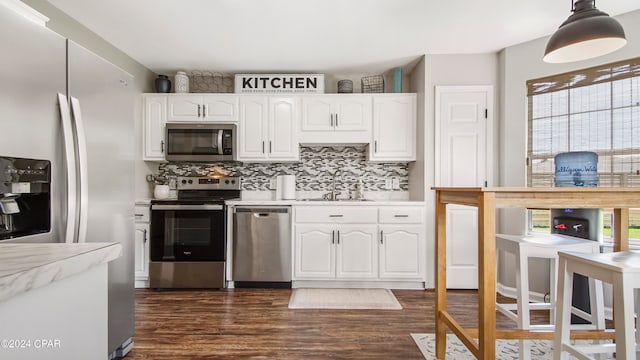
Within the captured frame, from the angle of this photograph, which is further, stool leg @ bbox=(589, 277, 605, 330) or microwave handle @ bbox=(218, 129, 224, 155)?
microwave handle @ bbox=(218, 129, 224, 155)

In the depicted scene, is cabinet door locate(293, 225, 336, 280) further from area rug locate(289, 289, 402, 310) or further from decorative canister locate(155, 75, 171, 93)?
decorative canister locate(155, 75, 171, 93)

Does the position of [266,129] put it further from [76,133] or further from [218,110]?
[76,133]

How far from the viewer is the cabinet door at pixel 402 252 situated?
3.23 m

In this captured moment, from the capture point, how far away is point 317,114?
11.5 ft

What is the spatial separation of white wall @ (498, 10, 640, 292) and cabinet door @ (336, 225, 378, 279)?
4.19 feet

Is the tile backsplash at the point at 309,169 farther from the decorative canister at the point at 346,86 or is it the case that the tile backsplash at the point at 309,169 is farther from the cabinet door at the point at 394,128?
the decorative canister at the point at 346,86

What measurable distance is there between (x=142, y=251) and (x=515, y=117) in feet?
13.2

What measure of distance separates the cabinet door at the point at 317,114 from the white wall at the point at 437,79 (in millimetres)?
1036

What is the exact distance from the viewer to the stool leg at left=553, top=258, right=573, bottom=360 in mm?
1409

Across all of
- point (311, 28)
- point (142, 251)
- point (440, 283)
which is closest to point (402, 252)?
point (440, 283)

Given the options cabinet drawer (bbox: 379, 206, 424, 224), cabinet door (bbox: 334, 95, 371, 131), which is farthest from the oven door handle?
cabinet drawer (bbox: 379, 206, 424, 224)

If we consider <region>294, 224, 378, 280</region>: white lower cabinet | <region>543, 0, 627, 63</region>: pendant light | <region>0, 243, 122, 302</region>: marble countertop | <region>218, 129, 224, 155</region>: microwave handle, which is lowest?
<region>294, 224, 378, 280</region>: white lower cabinet

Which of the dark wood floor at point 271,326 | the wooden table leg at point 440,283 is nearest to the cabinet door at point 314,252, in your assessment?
the dark wood floor at point 271,326

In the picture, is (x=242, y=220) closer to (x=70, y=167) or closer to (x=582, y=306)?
(x=70, y=167)
